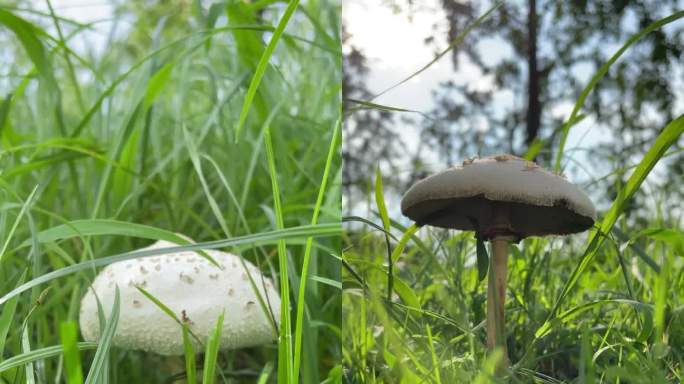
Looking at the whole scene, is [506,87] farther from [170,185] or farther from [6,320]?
[170,185]

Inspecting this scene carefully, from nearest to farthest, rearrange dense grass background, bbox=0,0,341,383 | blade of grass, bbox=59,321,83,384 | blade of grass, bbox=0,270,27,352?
blade of grass, bbox=59,321,83,384 → blade of grass, bbox=0,270,27,352 → dense grass background, bbox=0,0,341,383

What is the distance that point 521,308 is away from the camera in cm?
40

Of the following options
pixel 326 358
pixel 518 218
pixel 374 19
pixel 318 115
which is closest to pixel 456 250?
pixel 518 218

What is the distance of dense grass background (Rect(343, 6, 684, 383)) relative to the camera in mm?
333

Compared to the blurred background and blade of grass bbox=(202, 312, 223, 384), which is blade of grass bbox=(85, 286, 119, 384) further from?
the blurred background

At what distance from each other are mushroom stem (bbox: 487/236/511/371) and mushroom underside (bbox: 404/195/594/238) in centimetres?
1

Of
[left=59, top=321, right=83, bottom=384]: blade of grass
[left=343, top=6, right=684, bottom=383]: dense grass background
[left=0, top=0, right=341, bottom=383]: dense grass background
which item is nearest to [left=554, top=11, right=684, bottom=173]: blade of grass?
[left=343, top=6, right=684, bottom=383]: dense grass background

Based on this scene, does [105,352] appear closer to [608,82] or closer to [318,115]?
[608,82]

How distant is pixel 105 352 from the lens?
1.33 ft

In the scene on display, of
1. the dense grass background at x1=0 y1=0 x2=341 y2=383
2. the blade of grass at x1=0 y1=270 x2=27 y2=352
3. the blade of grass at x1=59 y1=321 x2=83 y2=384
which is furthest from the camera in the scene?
the dense grass background at x1=0 y1=0 x2=341 y2=383

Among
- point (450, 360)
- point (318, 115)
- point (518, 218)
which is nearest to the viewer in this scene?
point (450, 360)

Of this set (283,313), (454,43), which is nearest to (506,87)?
(454,43)

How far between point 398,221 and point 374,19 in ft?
0.42

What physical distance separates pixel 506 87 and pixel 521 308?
0.13 meters
